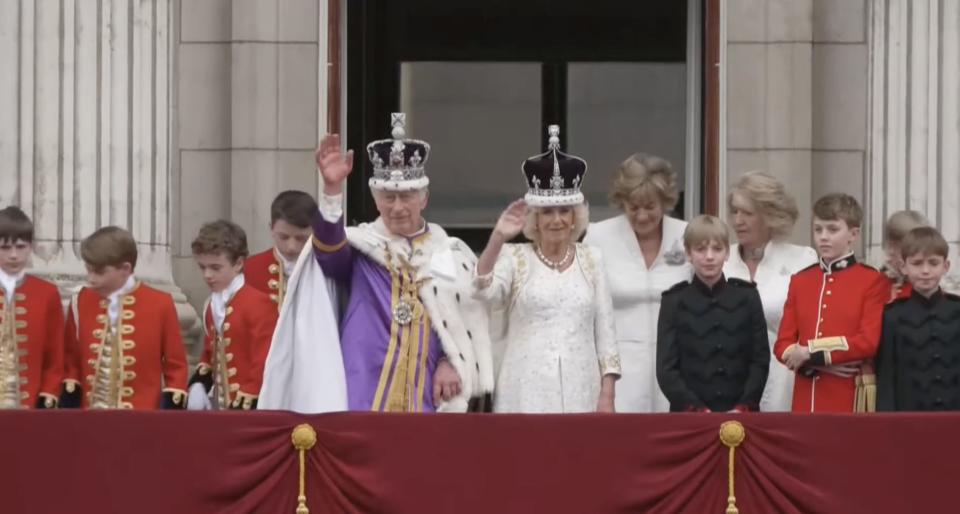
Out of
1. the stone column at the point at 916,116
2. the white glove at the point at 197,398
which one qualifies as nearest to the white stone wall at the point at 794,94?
the stone column at the point at 916,116

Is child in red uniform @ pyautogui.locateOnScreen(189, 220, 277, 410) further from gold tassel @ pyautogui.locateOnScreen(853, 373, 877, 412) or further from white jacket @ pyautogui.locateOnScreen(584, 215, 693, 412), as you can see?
gold tassel @ pyautogui.locateOnScreen(853, 373, 877, 412)

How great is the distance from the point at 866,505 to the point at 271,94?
5248 mm

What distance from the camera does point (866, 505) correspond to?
9688mm

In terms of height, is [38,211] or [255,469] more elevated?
[38,211]

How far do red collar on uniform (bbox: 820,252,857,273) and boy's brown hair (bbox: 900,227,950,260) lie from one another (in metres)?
0.37

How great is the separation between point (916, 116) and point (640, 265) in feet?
8.74

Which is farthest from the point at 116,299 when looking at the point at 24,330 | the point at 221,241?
the point at 221,241

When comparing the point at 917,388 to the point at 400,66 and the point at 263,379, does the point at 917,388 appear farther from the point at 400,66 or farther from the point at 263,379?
the point at 400,66

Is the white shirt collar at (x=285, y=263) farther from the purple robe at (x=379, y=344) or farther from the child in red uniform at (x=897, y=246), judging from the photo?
the child in red uniform at (x=897, y=246)

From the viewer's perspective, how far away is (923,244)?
34.8 ft

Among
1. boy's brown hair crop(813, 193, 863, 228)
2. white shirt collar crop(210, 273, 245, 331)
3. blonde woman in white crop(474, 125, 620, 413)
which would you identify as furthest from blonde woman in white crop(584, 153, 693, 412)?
white shirt collar crop(210, 273, 245, 331)

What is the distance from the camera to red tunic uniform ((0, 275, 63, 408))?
11.4m

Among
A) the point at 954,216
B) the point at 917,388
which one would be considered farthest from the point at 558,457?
the point at 954,216

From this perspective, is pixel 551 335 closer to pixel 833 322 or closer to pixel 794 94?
pixel 833 322
